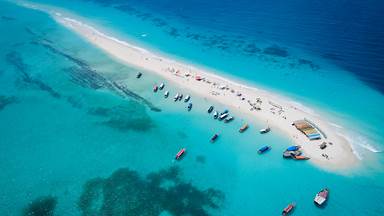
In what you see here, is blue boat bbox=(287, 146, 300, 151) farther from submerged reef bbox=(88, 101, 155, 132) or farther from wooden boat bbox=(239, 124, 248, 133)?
submerged reef bbox=(88, 101, 155, 132)

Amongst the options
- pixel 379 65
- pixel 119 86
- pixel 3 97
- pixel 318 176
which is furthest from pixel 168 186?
pixel 379 65

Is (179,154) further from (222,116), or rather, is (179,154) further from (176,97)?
(176,97)

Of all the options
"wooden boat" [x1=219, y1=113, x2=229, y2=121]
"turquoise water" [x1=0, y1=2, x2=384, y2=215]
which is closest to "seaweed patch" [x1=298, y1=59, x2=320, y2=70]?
"turquoise water" [x1=0, y1=2, x2=384, y2=215]

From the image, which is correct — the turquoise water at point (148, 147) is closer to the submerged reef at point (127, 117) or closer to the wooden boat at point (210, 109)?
the submerged reef at point (127, 117)

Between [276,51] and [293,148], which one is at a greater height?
[276,51]

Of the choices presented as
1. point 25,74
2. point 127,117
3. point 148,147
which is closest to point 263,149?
point 148,147

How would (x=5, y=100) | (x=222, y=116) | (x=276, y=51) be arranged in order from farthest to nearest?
(x=276, y=51)
(x=5, y=100)
(x=222, y=116)
